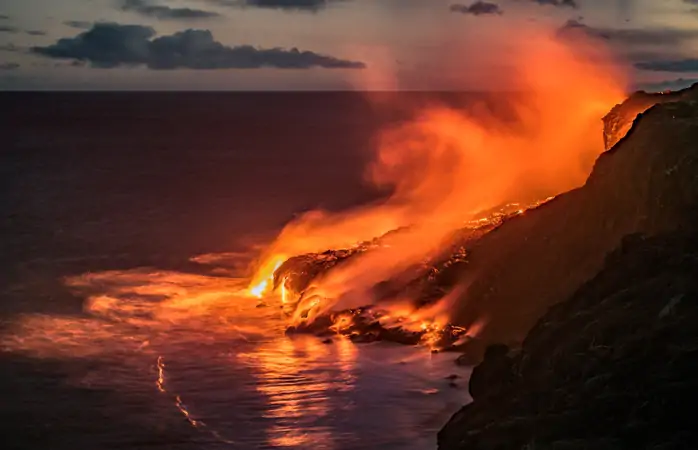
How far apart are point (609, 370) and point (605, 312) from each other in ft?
6.32

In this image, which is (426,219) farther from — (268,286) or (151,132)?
(151,132)

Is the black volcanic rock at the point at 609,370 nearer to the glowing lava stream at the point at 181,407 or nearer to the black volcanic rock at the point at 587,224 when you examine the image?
the black volcanic rock at the point at 587,224

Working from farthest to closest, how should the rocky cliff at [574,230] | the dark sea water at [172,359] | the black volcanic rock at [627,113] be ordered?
the black volcanic rock at [627,113] → the rocky cliff at [574,230] → the dark sea water at [172,359]

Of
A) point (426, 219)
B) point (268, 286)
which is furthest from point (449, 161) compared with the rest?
point (268, 286)

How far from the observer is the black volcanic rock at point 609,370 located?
49.9 feet

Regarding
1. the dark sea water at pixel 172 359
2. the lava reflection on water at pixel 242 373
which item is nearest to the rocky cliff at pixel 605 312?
the lava reflection on water at pixel 242 373

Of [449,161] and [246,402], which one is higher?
[449,161]

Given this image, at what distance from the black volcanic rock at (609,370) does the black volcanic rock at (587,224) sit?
6.15 feet

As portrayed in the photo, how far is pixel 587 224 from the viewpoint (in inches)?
965

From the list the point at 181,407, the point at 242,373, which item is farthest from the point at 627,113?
the point at 181,407

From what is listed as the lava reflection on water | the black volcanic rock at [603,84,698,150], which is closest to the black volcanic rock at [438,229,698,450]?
the lava reflection on water

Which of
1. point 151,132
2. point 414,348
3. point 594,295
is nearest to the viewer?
point 594,295

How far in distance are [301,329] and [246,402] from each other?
6.42 metres

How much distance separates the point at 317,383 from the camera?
24609 millimetres
